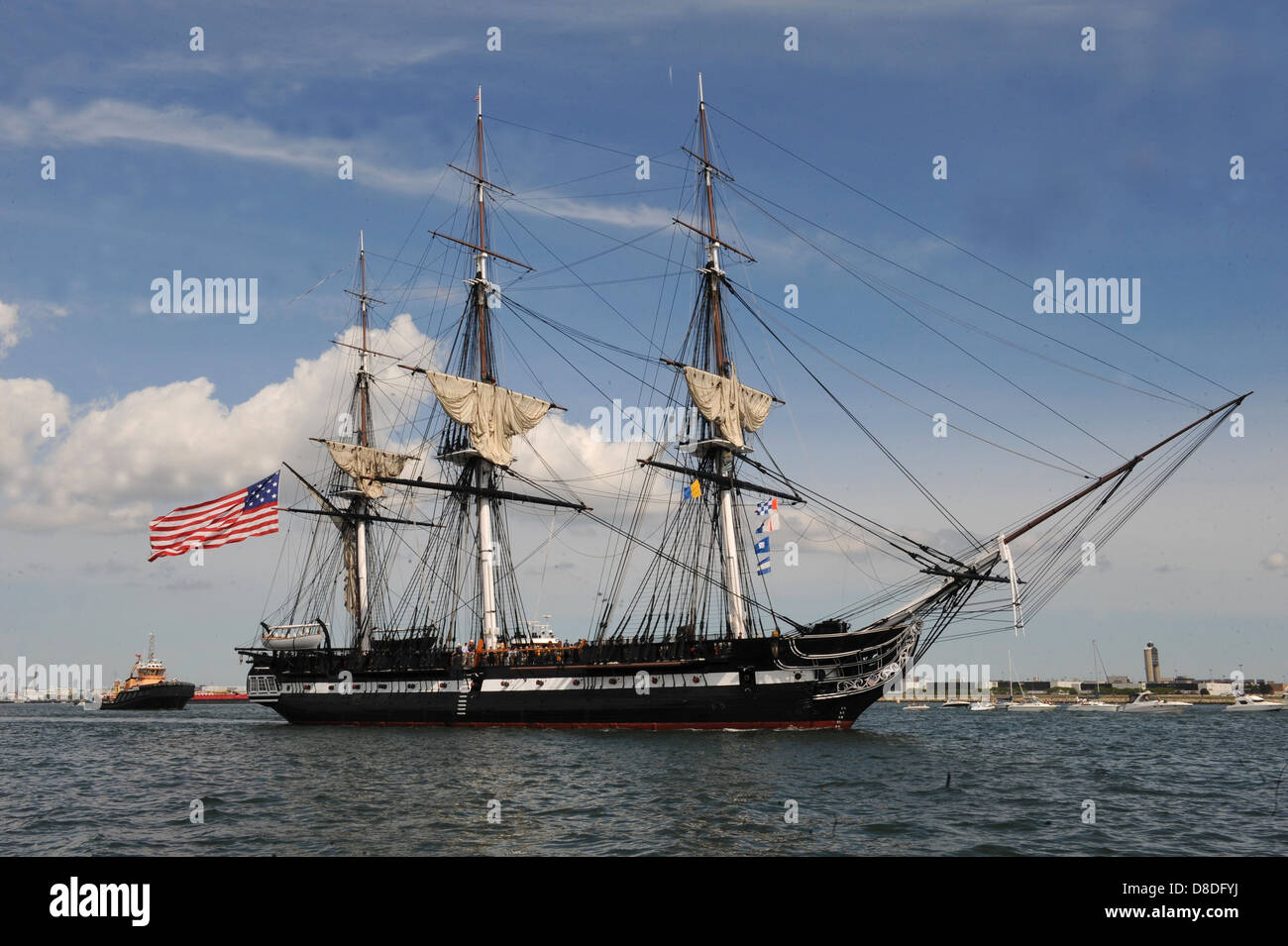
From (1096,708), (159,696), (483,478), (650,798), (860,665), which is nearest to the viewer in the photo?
(650,798)

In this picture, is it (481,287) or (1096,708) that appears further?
(1096,708)

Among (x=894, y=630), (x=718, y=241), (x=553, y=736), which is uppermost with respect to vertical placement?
(x=718, y=241)

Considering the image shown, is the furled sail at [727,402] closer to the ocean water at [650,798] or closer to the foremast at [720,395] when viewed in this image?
the foremast at [720,395]

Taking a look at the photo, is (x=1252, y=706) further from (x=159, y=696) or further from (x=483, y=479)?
(x=159, y=696)

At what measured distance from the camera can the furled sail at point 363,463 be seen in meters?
79.8

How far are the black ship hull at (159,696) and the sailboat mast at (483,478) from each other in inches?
2900

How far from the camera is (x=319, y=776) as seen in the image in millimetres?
34344

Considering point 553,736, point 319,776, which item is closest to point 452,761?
point 319,776

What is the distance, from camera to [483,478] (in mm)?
65625

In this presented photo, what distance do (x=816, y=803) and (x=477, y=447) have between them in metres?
43.8

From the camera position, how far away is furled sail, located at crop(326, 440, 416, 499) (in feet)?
262

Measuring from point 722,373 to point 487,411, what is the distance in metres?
17.5

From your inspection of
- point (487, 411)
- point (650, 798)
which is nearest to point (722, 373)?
point (487, 411)
